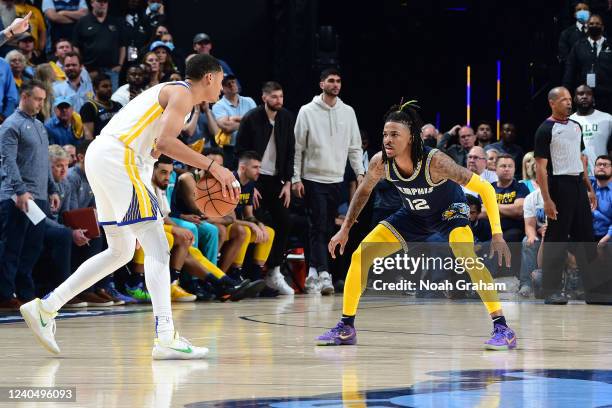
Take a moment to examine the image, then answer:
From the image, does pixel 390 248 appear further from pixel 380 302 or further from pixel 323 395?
pixel 380 302

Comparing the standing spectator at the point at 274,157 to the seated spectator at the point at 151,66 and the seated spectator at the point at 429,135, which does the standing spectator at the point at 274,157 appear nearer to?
the seated spectator at the point at 151,66

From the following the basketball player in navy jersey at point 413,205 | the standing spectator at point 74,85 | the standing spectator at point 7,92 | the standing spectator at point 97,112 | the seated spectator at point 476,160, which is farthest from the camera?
the seated spectator at point 476,160

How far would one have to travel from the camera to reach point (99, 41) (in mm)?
14328

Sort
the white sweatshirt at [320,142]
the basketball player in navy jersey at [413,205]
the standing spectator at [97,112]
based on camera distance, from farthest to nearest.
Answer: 1. the white sweatshirt at [320,142]
2. the standing spectator at [97,112]
3. the basketball player in navy jersey at [413,205]

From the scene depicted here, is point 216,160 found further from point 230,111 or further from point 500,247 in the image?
point 500,247

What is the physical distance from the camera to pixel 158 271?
6617 millimetres

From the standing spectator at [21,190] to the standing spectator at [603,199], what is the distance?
621 cm

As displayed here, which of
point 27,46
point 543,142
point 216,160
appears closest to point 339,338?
point 216,160

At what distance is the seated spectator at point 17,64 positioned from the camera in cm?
1245

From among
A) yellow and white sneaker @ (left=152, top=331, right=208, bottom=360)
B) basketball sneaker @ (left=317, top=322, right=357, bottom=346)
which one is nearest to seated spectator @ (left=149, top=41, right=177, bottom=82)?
basketball sneaker @ (left=317, top=322, right=357, bottom=346)

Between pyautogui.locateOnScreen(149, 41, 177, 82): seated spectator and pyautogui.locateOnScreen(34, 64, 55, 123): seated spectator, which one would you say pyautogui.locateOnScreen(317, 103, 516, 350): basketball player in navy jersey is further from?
pyautogui.locateOnScreen(149, 41, 177, 82): seated spectator

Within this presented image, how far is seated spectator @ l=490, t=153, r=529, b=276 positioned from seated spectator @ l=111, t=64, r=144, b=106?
14.1 feet

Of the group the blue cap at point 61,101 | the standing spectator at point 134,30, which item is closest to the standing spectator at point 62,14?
the standing spectator at point 134,30

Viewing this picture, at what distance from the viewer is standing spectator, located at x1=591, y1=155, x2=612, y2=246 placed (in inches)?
509
